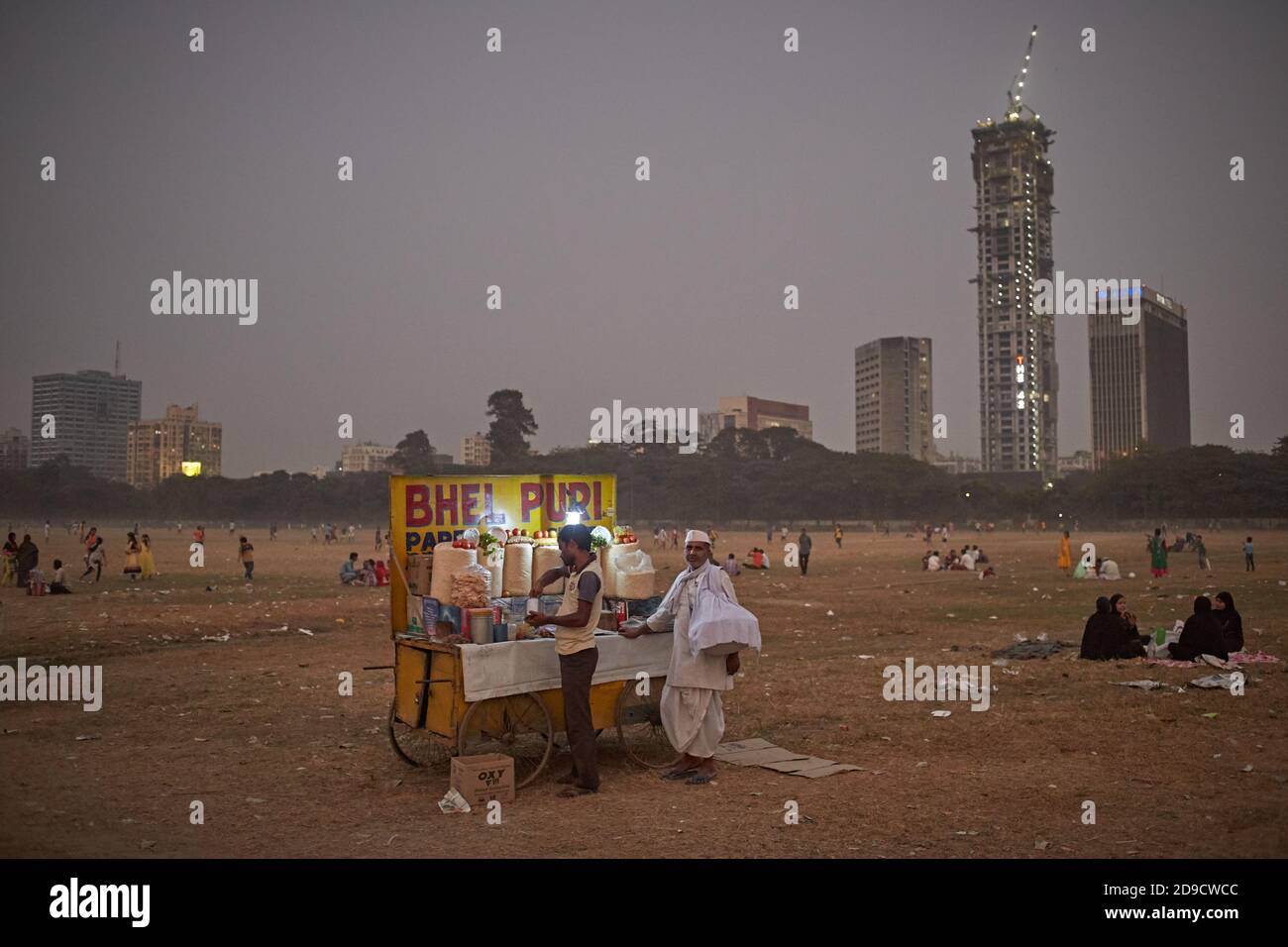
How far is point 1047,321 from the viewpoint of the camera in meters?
196

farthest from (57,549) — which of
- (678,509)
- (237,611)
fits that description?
(678,509)

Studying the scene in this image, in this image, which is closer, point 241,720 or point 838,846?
point 838,846

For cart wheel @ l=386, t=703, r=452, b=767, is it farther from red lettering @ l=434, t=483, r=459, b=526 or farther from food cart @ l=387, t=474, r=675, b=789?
red lettering @ l=434, t=483, r=459, b=526

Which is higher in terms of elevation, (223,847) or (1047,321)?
(1047,321)

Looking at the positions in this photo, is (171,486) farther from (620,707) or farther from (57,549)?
(620,707)

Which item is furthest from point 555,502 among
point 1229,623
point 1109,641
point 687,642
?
point 1229,623

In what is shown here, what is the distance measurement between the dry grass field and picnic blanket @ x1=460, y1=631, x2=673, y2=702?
86 centimetres

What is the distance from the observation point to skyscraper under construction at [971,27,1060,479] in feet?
627

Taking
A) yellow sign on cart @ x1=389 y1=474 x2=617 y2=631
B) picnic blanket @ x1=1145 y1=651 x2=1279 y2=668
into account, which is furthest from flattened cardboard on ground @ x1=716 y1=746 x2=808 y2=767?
picnic blanket @ x1=1145 y1=651 x2=1279 y2=668

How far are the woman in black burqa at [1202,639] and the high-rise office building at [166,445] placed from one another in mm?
186024

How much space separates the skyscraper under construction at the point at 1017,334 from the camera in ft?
627

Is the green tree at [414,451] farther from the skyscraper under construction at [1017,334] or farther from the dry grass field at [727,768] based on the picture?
the dry grass field at [727,768]

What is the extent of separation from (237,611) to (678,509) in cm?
9408

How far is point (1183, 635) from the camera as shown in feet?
43.3
